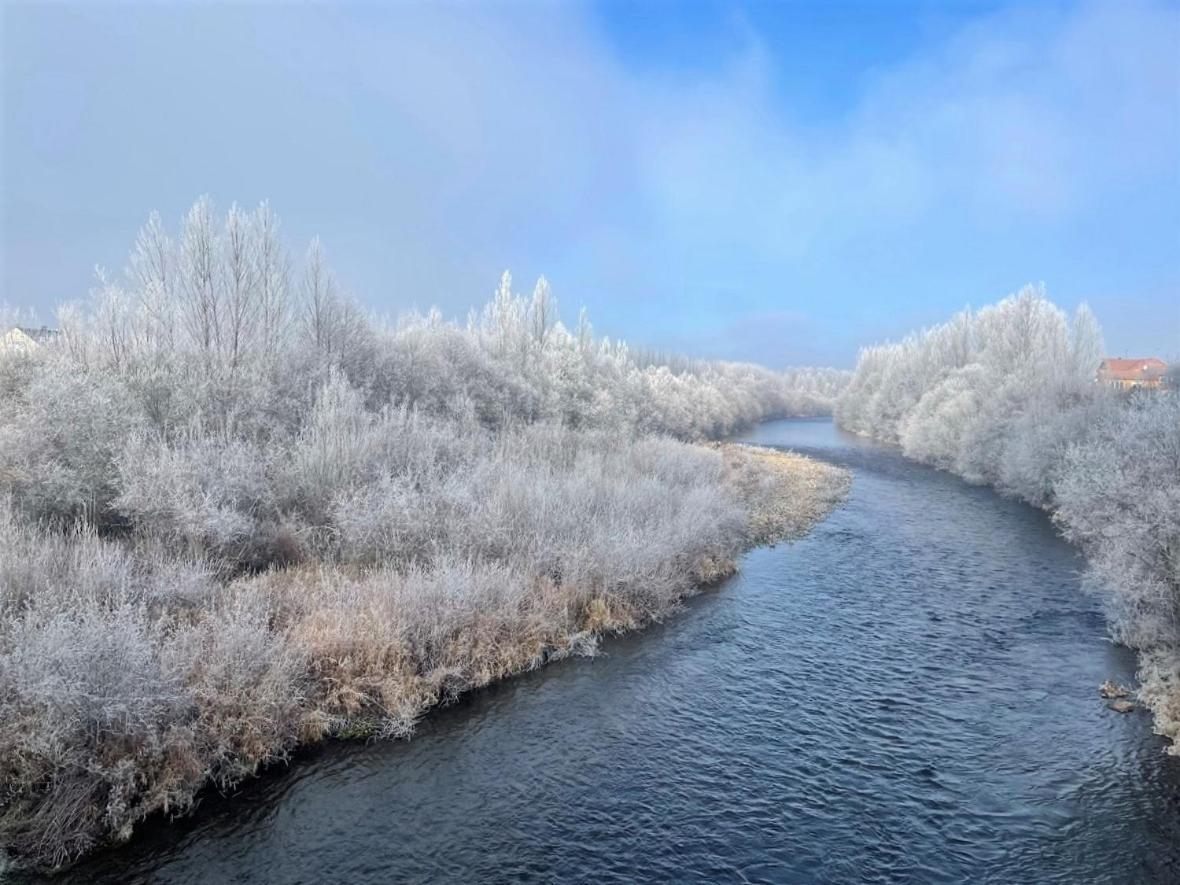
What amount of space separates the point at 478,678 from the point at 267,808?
4.79 meters

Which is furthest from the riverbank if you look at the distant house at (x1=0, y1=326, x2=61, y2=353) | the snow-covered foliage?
the snow-covered foliage

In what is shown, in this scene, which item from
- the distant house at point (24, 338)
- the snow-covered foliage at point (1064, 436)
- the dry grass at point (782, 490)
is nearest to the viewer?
the snow-covered foliage at point (1064, 436)

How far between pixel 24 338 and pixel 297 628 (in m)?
14.4

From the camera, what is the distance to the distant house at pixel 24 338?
19.3m

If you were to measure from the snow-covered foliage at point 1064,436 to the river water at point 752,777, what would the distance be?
1.98 meters

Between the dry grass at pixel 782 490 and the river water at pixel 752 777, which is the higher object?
the dry grass at pixel 782 490

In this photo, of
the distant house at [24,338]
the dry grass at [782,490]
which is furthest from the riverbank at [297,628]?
the distant house at [24,338]

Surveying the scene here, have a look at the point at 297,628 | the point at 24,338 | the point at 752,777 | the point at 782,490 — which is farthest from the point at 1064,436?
the point at 24,338

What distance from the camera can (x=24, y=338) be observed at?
20.1 meters

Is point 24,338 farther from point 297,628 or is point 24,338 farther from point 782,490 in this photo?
point 782,490

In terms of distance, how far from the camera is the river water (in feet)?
30.9

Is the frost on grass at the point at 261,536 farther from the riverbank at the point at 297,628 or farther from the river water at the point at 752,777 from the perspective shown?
the river water at the point at 752,777

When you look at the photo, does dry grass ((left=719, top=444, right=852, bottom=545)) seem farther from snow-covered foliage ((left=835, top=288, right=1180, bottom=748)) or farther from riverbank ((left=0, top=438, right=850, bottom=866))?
snow-covered foliage ((left=835, top=288, right=1180, bottom=748))

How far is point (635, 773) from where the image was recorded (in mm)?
11656
